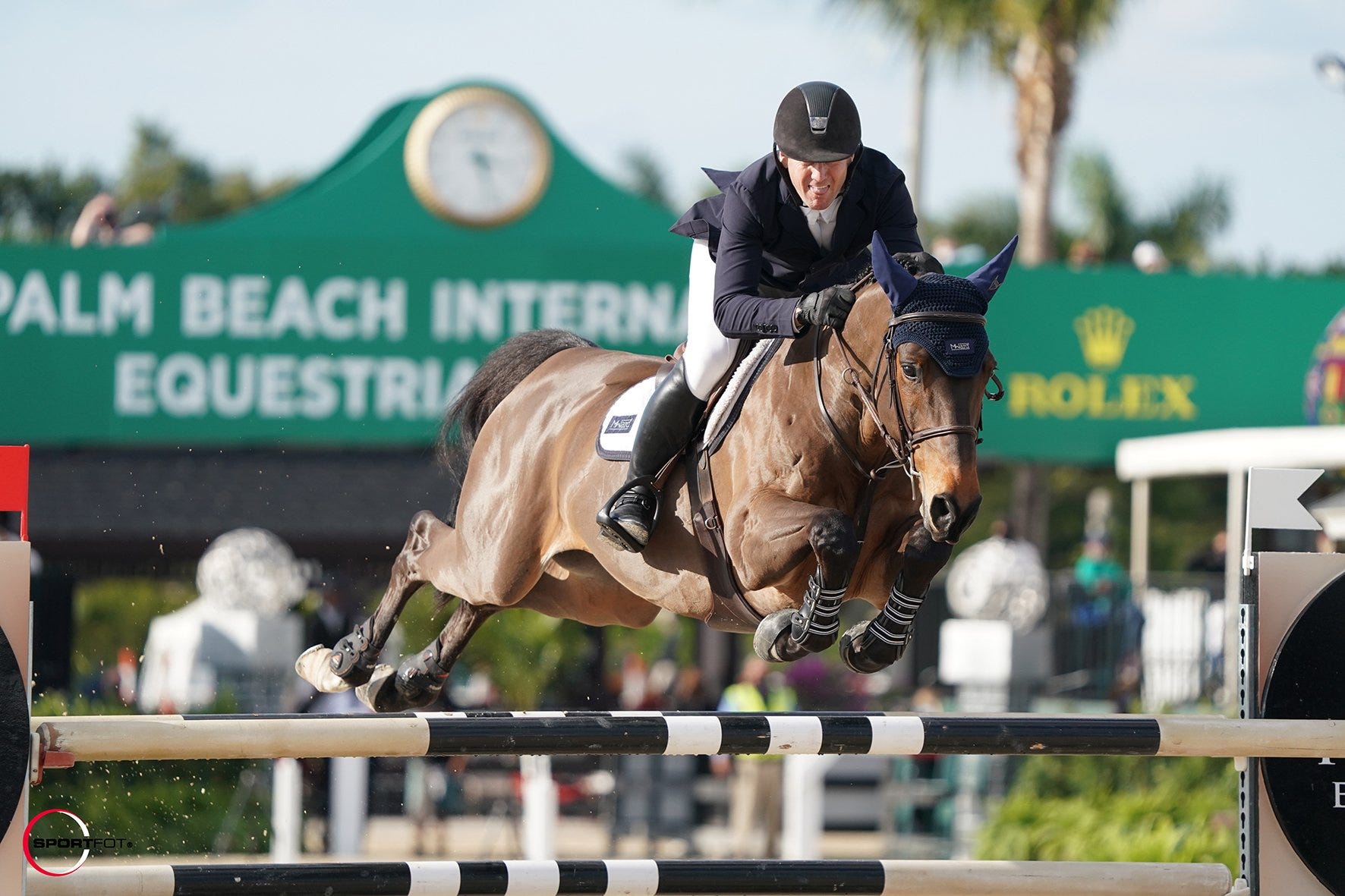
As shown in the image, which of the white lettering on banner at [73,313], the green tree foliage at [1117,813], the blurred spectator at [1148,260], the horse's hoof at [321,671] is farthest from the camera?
the blurred spectator at [1148,260]

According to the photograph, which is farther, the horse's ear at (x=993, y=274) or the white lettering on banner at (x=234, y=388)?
the white lettering on banner at (x=234, y=388)

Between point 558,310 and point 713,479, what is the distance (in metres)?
9.28

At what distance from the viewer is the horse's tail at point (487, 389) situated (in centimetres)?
660

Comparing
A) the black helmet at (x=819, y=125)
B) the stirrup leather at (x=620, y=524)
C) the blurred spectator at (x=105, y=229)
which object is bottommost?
the stirrup leather at (x=620, y=524)

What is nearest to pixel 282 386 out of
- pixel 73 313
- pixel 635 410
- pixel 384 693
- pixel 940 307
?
pixel 73 313

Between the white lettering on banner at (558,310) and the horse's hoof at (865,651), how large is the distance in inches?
361

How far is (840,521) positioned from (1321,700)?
1.38 meters

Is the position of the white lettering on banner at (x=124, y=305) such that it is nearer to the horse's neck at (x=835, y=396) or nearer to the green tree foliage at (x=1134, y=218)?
the horse's neck at (x=835, y=396)

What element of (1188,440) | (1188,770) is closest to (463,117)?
(1188,440)

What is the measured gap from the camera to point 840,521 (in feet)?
15.6

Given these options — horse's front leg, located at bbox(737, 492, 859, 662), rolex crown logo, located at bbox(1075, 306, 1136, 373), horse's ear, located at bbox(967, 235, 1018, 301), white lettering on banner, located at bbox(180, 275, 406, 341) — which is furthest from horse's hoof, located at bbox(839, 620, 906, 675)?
rolex crown logo, located at bbox(1075, 306, 1136, 373)

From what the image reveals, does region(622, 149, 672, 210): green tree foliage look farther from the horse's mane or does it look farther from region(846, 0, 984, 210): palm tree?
the horse's mane

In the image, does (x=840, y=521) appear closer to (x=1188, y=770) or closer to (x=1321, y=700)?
(x=1321, y=700)

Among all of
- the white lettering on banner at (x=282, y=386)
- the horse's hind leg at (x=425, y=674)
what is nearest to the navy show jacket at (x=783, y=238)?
the horse's hind leg at (x=425, y=674)
